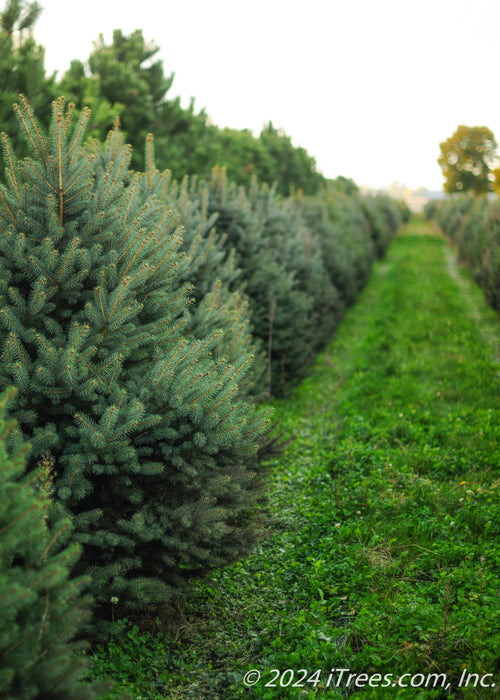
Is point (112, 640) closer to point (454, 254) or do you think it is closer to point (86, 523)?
point (86, 523)

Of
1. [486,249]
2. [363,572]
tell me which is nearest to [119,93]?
[486,249]

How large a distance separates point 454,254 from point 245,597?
97.3 feet

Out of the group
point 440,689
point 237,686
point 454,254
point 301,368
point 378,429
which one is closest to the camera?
point 440,689

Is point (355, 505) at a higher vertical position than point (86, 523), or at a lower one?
lower

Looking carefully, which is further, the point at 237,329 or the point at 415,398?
the point at 415,398

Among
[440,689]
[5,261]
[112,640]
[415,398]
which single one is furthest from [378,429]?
[5,261]

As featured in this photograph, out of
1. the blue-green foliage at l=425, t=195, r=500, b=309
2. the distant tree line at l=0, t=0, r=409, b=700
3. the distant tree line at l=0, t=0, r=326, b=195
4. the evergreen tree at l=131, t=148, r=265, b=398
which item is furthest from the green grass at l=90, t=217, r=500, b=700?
the blue-green foliage at l=425, t=195, r=500, b=309

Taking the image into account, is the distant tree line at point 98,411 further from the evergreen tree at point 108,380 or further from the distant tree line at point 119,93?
the distant tree line at point 119,93

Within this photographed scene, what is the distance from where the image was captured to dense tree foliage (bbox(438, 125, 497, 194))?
60500 mm

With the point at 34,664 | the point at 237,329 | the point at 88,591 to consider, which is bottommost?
the point at 88,591

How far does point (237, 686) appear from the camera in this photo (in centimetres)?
299

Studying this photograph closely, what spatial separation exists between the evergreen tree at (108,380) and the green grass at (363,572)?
0.53m

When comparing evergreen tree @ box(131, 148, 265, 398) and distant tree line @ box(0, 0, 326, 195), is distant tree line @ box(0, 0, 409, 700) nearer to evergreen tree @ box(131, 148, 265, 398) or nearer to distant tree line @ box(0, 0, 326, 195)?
evergreen tree @ box(131, 148, 265, 398)

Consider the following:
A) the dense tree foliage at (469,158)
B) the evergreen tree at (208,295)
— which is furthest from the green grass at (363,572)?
the dense tree foliage at (469,158)
